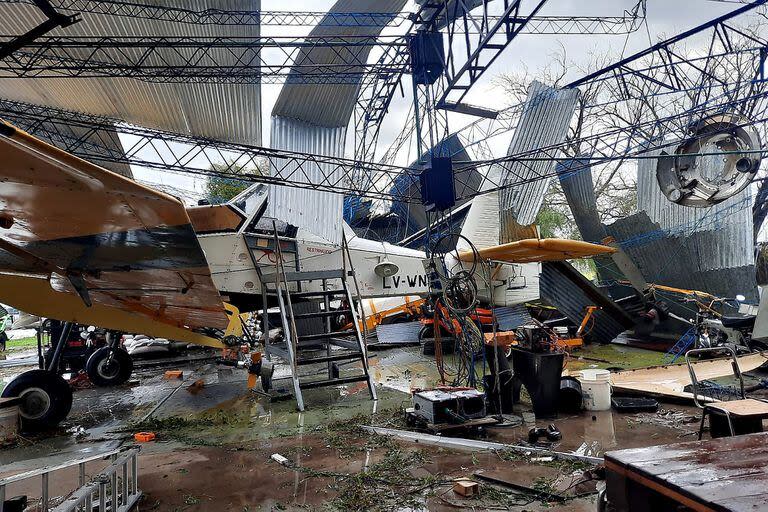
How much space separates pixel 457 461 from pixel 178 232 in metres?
3.09

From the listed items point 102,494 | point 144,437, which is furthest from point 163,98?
point 102,494

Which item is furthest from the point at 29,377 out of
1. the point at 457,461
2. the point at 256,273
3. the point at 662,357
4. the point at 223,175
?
the point at 662,357

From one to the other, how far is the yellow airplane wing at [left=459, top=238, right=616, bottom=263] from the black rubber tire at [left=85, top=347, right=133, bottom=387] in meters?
7.21

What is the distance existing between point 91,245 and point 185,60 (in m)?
9.11

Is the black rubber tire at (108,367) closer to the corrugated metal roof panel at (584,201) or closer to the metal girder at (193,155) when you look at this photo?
the metal girder at (193,155)

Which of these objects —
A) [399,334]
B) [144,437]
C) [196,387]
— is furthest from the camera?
[399,334]

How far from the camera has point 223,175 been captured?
1066 cm

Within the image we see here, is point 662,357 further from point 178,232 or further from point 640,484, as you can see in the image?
point 178,232

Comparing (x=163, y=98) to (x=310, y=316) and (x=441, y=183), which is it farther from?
(x=310, y=316)

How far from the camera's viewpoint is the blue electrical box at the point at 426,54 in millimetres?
10133

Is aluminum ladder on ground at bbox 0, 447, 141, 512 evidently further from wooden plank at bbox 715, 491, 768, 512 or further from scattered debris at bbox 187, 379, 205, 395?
scattered debris at bbox 187, 379, 205, 395

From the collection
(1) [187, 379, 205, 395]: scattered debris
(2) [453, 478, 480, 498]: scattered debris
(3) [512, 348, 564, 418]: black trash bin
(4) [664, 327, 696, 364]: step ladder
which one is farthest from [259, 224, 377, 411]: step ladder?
(4) [664, 327, 696, 364]: step ladder

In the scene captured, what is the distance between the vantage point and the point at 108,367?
868 cm

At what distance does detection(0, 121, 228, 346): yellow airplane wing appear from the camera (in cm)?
247
